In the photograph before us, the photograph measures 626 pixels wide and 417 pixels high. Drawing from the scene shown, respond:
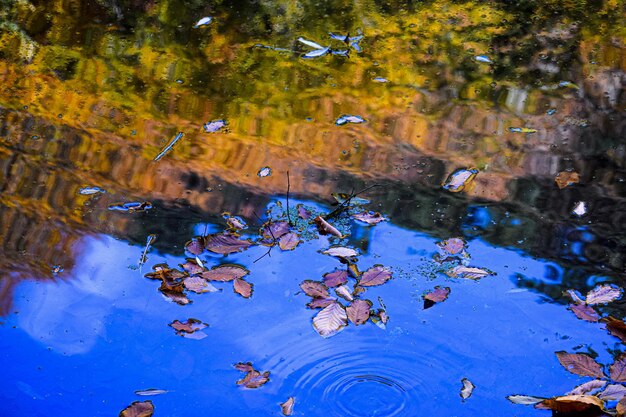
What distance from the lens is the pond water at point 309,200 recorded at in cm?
195

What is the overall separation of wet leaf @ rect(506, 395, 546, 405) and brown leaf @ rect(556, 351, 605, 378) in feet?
0.57

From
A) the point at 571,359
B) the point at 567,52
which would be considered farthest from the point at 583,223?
the point at 567,52

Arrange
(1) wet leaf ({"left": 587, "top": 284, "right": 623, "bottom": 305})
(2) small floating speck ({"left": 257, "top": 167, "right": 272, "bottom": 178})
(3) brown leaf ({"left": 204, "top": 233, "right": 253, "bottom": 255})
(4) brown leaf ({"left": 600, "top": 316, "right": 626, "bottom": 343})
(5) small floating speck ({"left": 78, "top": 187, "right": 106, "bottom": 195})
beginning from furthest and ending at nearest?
(2) small floating speck ({"left": 257, "top": 167, "right": 272, "bottom": 178})
(5) small floating speck ({"left": 78, "top": 187, "right": 106, "bottom": 195})
(3) brown leaf ({"left": 204, "top": 233, "right": 253, "bottom": 255})
(1) wet leaf ({"left": 587, "top": 284, "right": 623, "bottom": 305})
(4) brown leaf ({"left": 600, "top": 316, "right": 626, "bottom": 343})

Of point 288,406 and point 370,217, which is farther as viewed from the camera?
point 370,217

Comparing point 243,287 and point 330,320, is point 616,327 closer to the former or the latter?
point 330,320

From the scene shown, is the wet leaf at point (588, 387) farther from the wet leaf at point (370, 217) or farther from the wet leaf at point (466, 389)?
the wet leaf at point (370, 217)

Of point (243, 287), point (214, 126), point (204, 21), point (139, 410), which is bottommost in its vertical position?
point (139, 410)

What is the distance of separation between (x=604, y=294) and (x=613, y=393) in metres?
0.48

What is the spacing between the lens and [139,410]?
182 cm

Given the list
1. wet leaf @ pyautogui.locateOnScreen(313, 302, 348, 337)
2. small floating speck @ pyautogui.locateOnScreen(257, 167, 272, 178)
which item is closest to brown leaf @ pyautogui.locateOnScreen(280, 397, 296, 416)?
wet leaf @ pyautogui.locateOnScreen(313, 302, 348, 337)

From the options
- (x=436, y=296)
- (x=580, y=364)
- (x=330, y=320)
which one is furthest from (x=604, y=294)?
(x=330, y=320)

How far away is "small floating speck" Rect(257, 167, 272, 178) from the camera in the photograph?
285 cm

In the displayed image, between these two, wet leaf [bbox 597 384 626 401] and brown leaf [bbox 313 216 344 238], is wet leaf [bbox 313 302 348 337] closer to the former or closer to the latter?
brown leaf [bbox 313 216 344 238]

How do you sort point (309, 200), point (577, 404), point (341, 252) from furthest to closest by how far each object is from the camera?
point (309, 200), point (341, 252), point (577, 404)
